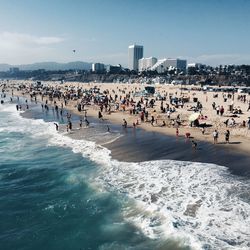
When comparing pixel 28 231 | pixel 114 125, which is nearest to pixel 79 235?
pixel 28 231

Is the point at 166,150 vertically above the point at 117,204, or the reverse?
the point at 166,150

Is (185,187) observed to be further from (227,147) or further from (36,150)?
(36,150)

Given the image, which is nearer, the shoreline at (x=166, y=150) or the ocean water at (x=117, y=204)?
the ocean water at (x=117, y=204)

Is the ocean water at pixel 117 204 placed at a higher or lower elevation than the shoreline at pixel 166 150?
lower

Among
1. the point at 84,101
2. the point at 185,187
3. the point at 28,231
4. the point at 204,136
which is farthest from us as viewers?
the point at 84,101

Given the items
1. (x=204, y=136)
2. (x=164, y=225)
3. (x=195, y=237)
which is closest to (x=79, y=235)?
(x=164, y=225)

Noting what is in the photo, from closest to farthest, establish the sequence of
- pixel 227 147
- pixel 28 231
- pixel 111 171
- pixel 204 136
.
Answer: pixel 28 231, pixel 111 171, pixel 227 147, pixel 204 136

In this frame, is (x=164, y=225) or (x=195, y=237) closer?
(x=195, y=237)
